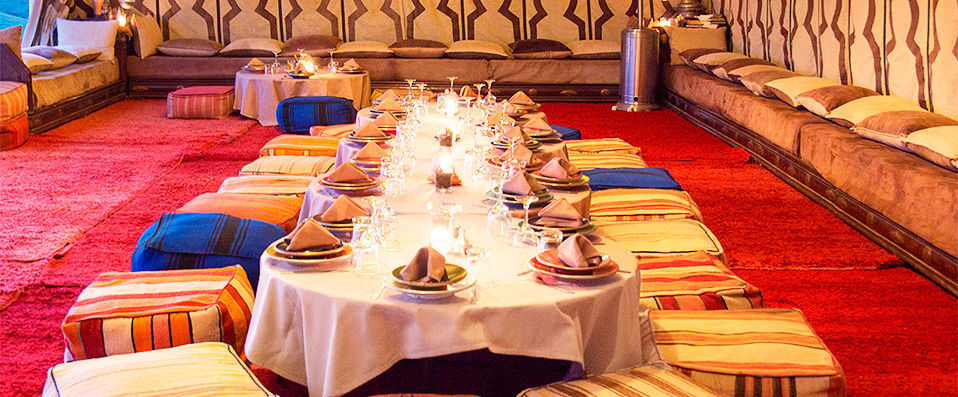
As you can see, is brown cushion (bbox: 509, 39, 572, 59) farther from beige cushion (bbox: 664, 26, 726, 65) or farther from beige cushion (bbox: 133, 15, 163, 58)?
beige cushion (bbox: 133, 15, 163, 58)

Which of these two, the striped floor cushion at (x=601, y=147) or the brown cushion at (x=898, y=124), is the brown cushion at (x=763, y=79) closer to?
the brown cushion at (x=898, y=124)

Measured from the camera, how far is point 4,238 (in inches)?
187

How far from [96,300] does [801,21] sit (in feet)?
21.2

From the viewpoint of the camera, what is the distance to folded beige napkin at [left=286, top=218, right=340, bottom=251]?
8.15 feet

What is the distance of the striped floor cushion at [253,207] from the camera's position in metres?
3.87

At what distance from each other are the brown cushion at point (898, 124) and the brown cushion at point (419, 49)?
5723 millimetres

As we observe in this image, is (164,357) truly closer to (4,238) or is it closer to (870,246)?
(4,238)

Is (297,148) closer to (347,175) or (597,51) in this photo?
(347,175)

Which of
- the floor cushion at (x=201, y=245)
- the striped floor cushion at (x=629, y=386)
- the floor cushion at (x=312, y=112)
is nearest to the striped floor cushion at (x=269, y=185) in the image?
the floor cushion at (x=201, y=245)

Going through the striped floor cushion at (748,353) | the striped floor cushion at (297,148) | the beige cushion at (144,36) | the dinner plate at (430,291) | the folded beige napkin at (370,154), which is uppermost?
the beige cushion at (144,36)

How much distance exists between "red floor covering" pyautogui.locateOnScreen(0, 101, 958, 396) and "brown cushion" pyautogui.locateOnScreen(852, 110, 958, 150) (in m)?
0.53

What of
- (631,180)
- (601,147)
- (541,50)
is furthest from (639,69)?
(631,180)

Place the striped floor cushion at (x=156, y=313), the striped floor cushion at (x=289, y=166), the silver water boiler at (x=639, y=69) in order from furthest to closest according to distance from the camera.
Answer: the silver water boiler at (x=639, y=69), the striped floor cushion at (x=289, y=166), the striped floor cushion at (x=156, y=313)

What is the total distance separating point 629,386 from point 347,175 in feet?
4.81
